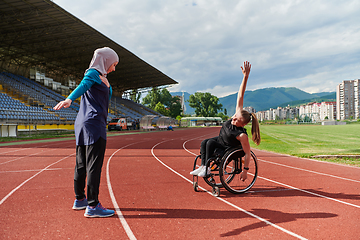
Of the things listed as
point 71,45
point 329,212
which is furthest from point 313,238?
point 71,45

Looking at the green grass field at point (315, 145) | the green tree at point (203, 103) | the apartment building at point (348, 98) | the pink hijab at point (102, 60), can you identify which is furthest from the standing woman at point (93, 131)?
the apartment building at point (348, 98)

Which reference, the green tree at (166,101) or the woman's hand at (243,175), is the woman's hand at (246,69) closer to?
the woman's hand at (243,175)

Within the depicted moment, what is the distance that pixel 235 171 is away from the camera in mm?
4281

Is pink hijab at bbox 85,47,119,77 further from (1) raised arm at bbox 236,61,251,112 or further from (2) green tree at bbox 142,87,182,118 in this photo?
(2) green tree at bbox 142,87,182,118

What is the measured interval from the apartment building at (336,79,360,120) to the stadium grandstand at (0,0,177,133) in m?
145

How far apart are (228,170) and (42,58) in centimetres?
3729

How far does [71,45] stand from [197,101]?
8281cm

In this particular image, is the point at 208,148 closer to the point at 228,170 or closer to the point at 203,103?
the point at 228,170

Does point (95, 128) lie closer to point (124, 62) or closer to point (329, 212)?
point (329, 212)

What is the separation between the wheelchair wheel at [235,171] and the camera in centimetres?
388

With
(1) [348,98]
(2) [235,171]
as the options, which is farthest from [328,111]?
(2) [235,171]

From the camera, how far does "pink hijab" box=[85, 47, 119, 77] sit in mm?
3123

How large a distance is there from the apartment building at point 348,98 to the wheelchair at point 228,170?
165 metres

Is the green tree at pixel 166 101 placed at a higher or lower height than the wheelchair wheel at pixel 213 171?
higher
